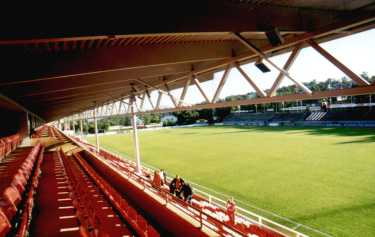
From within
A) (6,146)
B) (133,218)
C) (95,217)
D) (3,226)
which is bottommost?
(133,218)

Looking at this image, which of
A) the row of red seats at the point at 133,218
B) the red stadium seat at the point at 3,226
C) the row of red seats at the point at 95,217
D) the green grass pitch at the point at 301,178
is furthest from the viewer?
the green grass pitch at the point at 301,178

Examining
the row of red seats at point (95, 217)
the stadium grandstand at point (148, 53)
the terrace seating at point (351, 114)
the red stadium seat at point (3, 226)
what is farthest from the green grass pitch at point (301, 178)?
the terrace seating at point (351, 114)

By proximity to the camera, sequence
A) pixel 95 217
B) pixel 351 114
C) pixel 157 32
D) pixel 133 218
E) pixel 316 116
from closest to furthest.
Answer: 1. pixel 157 32
2. pixel 95 217
3. pixel 133 218
4. pixel 351 114
5. pixel 316 116

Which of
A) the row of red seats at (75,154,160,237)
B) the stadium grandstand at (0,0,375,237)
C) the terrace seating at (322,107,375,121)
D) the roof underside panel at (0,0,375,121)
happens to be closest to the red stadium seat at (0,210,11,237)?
the stadium grandstand at (0,0,375,237)

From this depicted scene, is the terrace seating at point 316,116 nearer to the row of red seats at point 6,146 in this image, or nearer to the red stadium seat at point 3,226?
the row of red seats at point 6,146


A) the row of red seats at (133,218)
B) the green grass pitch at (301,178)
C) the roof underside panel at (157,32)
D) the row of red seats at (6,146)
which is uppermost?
the roof underside panel at (157,32)

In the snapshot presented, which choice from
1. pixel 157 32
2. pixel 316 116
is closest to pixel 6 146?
pixel 157 32

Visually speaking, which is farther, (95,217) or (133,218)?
(133,218)

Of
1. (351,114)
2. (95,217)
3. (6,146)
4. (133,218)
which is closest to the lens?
(95,217)

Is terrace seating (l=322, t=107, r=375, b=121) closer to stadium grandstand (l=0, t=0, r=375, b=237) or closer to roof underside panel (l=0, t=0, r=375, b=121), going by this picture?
stadium grandstand (l=0, t=0, r=375, b=237)

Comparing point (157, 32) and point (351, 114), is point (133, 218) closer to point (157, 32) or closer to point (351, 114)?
point (157, 32)

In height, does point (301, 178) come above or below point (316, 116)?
below

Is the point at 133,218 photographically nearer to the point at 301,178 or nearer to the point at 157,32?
the point at 157,32

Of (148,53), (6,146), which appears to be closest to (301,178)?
(148,53)
